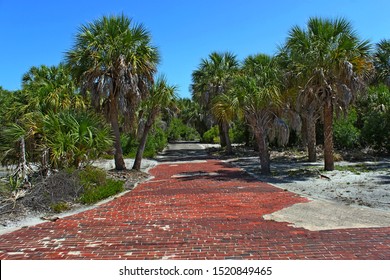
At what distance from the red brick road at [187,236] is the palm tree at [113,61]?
7.66m

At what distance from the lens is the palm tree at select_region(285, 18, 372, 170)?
1328 centimetres

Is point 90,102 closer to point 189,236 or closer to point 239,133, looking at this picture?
point 189,236

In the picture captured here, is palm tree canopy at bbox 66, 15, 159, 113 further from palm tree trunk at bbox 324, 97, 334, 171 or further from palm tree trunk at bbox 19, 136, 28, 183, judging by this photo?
palm tree trunk at bbox 324, 97, 334, 171

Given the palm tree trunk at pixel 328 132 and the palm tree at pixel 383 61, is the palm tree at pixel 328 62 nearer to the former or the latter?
the palm tree trunk at pixel 328 132

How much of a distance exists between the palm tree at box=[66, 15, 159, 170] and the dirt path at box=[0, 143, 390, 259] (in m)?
7.54

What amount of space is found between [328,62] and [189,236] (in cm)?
1030

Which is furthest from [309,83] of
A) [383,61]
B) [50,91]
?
[383,61]

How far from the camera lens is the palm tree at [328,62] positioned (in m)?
13.3

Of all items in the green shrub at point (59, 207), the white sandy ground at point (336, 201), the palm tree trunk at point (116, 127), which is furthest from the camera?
the palm tree trunk at point (116, 127)

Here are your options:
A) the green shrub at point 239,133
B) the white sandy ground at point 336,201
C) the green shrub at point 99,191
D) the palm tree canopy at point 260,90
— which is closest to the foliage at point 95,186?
the green shrub at point 99,191

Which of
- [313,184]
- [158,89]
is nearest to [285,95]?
[313,184]

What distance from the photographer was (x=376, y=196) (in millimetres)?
9141

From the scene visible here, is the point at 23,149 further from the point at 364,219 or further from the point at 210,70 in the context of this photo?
the point at 210,70

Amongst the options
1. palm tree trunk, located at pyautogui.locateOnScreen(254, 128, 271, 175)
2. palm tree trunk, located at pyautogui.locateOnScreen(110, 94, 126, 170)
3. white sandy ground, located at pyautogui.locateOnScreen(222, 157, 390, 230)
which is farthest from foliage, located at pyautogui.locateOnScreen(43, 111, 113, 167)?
palm tree trunk, located at pyautogui.locateOnScreen(254, 128, 271, 175)
